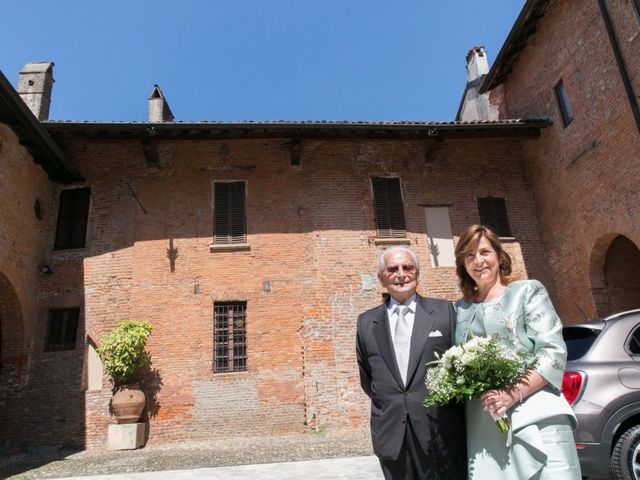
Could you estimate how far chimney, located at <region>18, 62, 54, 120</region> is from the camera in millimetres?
11719

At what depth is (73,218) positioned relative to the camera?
446 inches

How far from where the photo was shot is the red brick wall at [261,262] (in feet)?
32.7

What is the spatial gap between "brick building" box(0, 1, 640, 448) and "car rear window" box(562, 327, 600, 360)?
538 centimetres

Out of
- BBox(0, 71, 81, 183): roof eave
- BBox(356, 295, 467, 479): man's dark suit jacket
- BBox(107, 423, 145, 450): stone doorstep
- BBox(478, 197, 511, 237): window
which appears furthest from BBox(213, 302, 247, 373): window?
BBox(356, 295, 467, 479): man's dark suit jacket

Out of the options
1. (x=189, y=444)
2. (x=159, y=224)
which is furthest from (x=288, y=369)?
(x=159, y=224)

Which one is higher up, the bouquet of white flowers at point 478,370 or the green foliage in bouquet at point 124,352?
the green foliage in bouquet at point 124,352

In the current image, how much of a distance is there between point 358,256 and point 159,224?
15.8 feet

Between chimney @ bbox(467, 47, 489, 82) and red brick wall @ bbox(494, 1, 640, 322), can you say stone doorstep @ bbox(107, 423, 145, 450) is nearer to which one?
red brick wall @ bbox(494, 1, 640, 322)

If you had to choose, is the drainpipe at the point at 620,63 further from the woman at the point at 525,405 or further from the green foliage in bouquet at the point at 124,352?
the green foliage in bouquet at the point at 124,352

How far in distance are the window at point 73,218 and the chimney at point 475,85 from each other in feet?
40.0

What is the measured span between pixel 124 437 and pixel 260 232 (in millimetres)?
5201

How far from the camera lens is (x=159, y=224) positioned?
1111cm

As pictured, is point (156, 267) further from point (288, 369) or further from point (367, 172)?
point (367, 172)

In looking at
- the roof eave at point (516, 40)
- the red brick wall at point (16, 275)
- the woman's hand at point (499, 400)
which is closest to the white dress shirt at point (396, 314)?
the woman's hand at point (499, 400)
